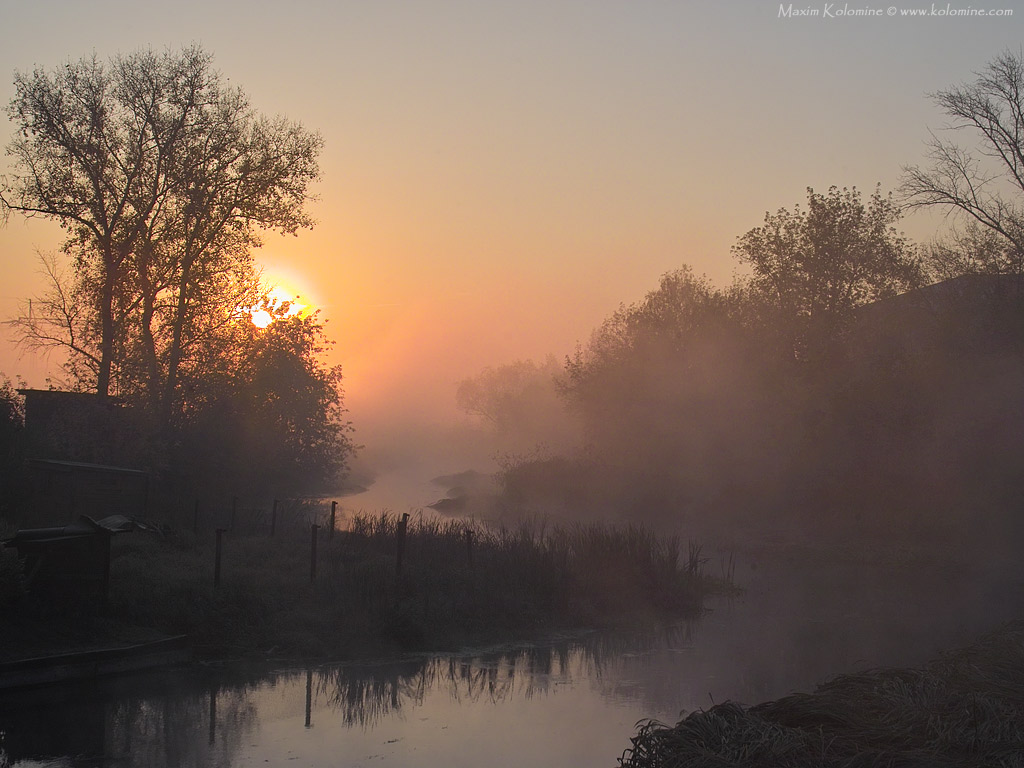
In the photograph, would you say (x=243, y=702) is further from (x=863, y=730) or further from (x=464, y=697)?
(x=863, y=730)

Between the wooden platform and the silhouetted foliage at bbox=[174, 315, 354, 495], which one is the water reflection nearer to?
the wooden platform

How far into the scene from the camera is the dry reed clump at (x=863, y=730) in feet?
23.3

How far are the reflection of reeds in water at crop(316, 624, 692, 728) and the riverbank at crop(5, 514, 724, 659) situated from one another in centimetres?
77

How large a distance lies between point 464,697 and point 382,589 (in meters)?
4.21

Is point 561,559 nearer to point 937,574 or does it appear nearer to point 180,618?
point 180,618

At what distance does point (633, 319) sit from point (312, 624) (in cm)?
3995

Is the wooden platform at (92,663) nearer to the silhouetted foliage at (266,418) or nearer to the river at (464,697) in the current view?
the river at (464,697)

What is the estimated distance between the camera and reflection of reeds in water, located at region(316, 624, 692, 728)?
1166 cm

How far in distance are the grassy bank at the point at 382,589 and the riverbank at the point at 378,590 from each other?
3 centimetres

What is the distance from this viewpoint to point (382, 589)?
15.9m

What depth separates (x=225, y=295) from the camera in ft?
121

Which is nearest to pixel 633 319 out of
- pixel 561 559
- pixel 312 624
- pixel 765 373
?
pixel 765 373

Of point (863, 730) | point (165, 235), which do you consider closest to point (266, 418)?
point (165, 235)

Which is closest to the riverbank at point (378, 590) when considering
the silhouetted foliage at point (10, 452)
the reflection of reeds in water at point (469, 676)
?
the reflection of reeds in water at point (469, 676)
